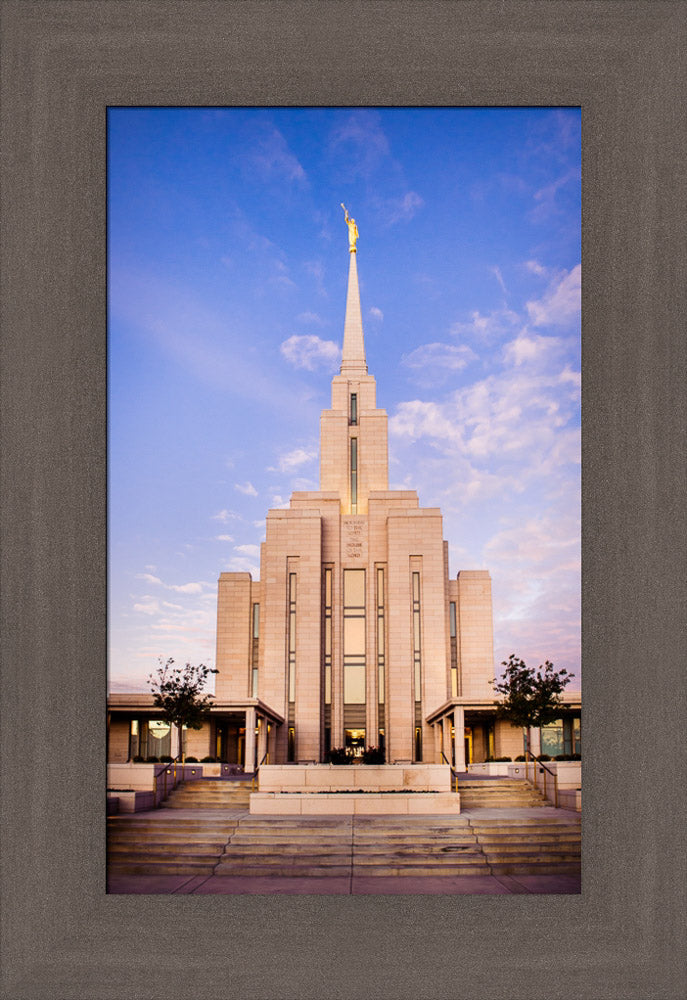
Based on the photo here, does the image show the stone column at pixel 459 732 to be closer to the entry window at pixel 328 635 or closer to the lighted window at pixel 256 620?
the entry window at pixel 328 635

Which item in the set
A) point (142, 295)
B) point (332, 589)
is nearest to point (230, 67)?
point (142, 295)

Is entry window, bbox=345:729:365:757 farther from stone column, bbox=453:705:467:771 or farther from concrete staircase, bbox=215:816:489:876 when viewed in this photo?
concrete staircase, bbox=215:816:489:876

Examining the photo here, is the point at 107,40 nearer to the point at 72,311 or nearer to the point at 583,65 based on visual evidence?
the point at 72,311

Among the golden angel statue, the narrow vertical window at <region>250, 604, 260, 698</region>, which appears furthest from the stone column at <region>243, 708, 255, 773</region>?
the golden angel statue

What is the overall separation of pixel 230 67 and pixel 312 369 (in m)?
32.9

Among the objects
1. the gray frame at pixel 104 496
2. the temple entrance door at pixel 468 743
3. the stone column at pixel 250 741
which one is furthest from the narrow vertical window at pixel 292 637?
the gray frame at pixel 104 496

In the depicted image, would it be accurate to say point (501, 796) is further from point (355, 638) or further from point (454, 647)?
point (454, 647)

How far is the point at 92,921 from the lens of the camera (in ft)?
26.4

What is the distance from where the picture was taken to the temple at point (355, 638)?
114 feet

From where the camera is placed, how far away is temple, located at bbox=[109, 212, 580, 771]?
34875mm

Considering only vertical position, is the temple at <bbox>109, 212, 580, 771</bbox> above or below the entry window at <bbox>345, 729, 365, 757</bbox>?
above

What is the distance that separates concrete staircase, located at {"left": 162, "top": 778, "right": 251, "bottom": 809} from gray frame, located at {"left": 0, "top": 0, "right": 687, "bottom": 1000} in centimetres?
956

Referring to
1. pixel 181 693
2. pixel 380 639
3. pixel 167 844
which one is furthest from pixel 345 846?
pixel 380 639

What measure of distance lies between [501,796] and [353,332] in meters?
28.0
